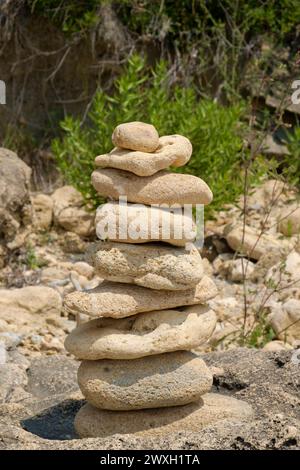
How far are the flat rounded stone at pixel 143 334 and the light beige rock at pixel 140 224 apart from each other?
0.38 meters

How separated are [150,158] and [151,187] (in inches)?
5.8

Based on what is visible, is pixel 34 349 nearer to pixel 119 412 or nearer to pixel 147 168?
pixel 119 412

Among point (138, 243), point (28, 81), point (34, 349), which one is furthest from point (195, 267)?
point (28, 81)

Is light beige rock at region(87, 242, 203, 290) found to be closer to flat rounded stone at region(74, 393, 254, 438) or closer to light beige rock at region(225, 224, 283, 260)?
flat rounded stone at region(74, 393, 254, 438)

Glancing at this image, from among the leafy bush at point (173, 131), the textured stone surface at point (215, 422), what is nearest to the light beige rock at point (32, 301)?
the textured stone surface at point (215, 422)

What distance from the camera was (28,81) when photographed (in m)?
9.55

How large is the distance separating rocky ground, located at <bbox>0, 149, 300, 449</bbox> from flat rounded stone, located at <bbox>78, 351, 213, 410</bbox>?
31 cm

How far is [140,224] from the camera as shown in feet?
14.1

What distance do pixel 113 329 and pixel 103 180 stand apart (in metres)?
0.73

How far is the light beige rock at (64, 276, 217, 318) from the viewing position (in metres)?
4.32

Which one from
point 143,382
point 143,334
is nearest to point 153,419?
point 143,382

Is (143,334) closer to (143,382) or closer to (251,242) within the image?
(143,382)
